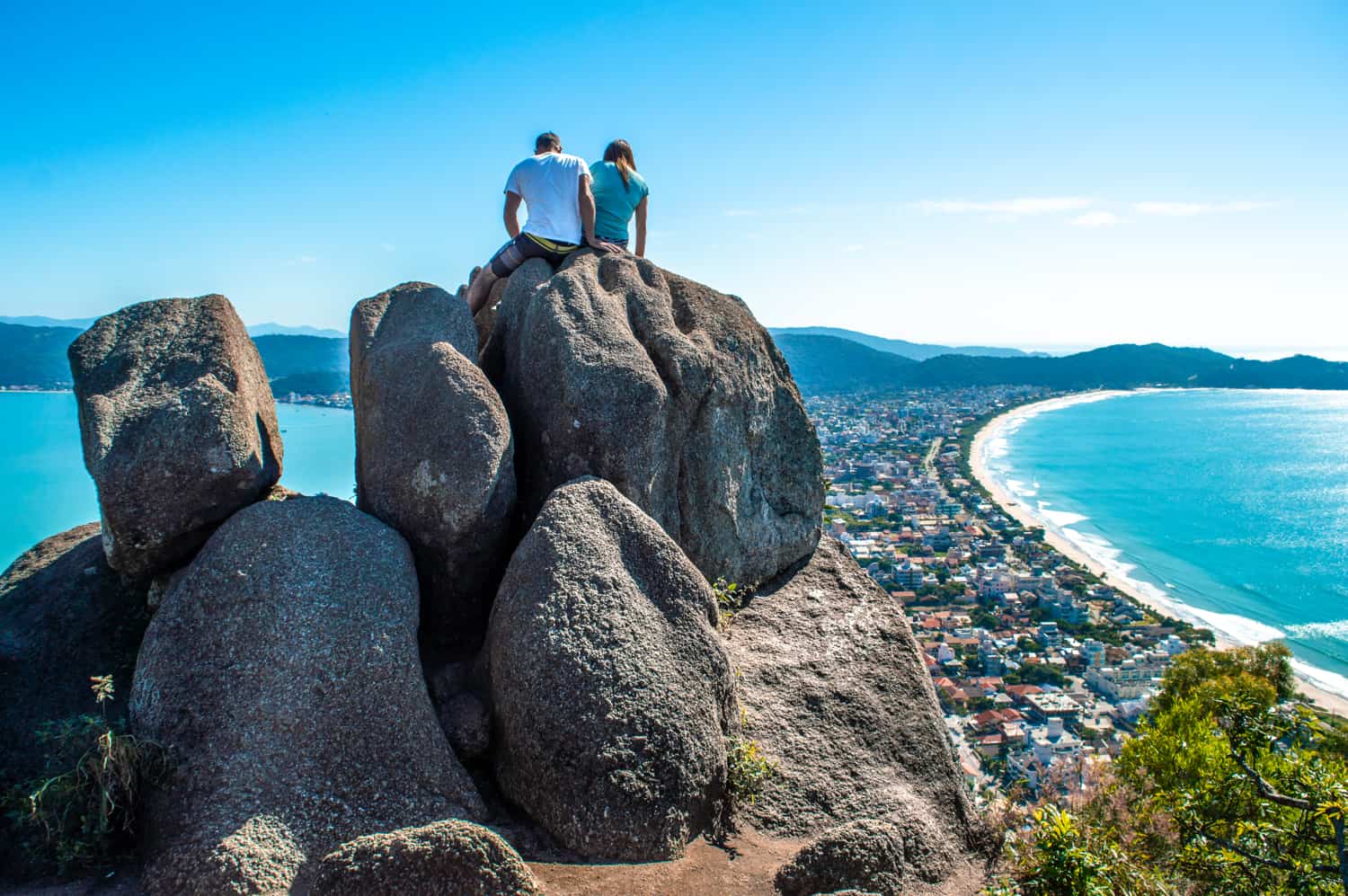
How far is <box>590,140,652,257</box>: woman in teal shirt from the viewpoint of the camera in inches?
444

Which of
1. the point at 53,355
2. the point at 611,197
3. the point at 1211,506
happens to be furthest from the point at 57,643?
the point at 1211,506

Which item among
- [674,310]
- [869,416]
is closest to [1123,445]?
[869,416]

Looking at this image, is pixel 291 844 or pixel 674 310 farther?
pixel 674 310

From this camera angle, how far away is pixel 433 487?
756 centimetres

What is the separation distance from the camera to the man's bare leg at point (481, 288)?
1125 centimetres

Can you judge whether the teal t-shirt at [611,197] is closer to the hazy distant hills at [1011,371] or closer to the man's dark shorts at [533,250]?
the man's dark shorts at [533,250]

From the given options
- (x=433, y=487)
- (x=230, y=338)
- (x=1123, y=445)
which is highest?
(x=230, y=338)

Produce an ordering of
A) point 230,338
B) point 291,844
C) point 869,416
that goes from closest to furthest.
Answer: point 291,844
point 230,338
point 869,416

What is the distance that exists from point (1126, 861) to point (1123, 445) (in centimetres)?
11554

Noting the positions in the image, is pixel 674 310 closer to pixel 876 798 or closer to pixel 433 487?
pixel 433 487

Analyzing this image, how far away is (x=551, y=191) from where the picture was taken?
34.6 ft

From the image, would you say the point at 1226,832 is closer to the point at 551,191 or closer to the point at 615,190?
the point at 615,190

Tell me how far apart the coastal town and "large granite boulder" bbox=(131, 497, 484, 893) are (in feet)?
18.7

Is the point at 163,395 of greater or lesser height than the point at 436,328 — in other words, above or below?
below
